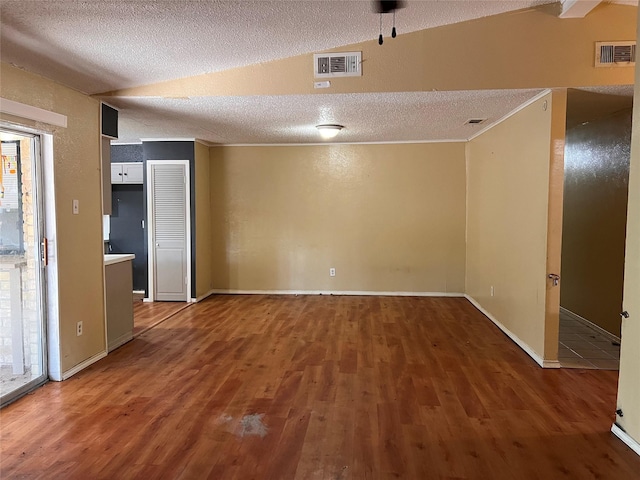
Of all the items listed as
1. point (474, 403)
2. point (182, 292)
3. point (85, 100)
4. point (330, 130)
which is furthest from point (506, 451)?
point (182, 292)

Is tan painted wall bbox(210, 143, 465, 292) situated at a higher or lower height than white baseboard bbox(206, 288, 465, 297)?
higher

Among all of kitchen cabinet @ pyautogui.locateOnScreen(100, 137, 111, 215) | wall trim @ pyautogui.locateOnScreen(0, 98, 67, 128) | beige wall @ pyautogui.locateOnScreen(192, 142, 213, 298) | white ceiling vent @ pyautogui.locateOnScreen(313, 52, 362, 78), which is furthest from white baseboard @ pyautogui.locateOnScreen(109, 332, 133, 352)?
white ceiling vent @ pyautogui.locateOnScreen(313, 52, 362, 78)

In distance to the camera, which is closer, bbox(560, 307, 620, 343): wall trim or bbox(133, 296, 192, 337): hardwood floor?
bbox(560, 307, 620, 343): wall trim

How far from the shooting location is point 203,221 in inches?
247

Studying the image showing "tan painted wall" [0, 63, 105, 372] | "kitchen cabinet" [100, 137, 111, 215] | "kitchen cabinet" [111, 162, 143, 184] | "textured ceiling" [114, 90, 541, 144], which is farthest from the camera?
"kitchen cabinet" [111, 162, 143, 184]

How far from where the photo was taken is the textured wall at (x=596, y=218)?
4277mm

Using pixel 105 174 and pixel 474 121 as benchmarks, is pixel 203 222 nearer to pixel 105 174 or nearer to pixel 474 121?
pixel 105 174

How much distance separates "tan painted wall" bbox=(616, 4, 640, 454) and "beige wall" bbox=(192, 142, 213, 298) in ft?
16.4

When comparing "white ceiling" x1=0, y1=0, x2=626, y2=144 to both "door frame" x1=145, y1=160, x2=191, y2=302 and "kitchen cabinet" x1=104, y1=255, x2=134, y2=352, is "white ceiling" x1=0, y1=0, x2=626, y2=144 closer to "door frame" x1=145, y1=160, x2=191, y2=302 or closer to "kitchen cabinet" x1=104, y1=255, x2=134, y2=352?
"door frame" x1=145, y1=160, x2=191, y2=302

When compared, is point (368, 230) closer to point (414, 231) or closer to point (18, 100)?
point (414, 231)

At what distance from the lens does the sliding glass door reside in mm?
3061

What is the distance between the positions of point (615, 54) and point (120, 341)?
4.94m

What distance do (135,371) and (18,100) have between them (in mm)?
2174

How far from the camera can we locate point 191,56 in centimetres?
313
